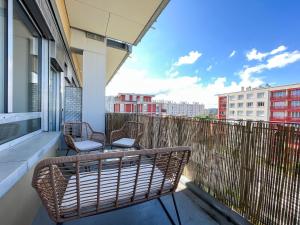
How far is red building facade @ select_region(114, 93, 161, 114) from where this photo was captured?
19903 mm

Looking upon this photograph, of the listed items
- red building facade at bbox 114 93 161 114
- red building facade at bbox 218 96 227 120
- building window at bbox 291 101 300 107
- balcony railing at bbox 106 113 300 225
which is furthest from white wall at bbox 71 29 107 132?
red building facade at bbox 218 96 227 120

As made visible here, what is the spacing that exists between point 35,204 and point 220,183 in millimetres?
2028

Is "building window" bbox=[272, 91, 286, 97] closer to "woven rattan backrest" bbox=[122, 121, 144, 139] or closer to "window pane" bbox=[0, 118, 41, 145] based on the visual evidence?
"woven rattan backrest" bbox=[122, 121, 144, 139]

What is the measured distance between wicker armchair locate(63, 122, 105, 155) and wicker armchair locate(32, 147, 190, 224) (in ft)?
5.20

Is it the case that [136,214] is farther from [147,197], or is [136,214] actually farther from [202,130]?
[202,130]

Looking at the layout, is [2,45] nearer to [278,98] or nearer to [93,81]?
[93,81]

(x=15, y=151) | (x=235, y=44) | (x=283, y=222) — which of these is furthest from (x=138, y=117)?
(x=235, y=44)

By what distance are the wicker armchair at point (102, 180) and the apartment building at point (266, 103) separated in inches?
1284

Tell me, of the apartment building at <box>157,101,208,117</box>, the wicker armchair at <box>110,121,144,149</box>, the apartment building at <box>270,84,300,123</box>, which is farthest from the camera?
the apartment building at <box>270,84,300,123</box>

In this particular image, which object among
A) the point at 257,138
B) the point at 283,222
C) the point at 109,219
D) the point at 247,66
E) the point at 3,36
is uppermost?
the point at 247,66

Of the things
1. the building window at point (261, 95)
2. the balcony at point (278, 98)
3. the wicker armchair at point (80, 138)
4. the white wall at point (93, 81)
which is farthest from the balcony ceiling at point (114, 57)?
the building window at point (261, 95)

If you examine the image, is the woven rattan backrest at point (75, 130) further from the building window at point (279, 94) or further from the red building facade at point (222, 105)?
the red building facade at point (222, 105)

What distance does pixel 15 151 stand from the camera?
1.48 metres

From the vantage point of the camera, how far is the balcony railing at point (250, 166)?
1.37m
